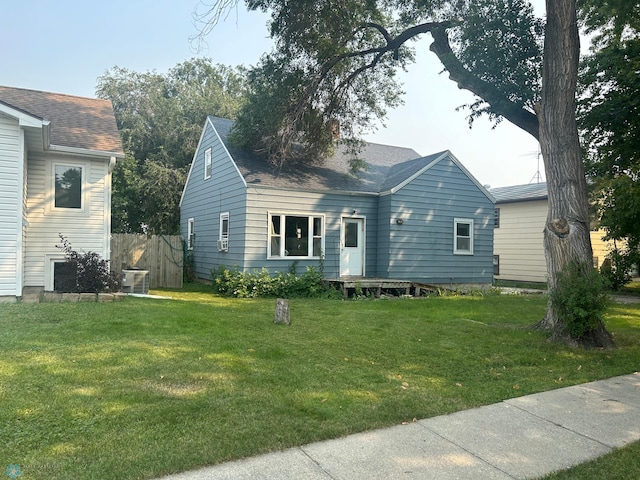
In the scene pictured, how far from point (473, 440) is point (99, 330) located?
17.9ft

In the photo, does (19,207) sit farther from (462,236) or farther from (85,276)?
(462,236)

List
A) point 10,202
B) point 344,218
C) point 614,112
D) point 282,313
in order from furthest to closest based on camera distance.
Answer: point 344,218 < point 614,112 < point 10,202 < point 282,313

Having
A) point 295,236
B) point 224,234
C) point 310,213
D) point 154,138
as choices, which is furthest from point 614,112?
point 154,138

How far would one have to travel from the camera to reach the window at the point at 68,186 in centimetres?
1116

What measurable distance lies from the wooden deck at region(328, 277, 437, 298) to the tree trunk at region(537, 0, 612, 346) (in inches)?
244

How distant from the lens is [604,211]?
1516 cm

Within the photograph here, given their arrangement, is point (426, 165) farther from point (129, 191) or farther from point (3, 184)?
point (129, 191)

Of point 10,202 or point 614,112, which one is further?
point 614,112

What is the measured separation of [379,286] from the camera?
528 inches

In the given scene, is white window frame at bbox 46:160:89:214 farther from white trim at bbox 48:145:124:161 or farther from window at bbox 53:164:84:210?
white trim at bbox 48:145:124:161

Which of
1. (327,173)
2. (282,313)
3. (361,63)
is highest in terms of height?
(361,63)

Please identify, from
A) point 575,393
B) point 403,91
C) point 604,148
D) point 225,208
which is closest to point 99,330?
point 575,393

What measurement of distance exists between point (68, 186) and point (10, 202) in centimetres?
211

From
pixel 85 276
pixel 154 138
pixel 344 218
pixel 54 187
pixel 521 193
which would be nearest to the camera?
pixel 85 276
